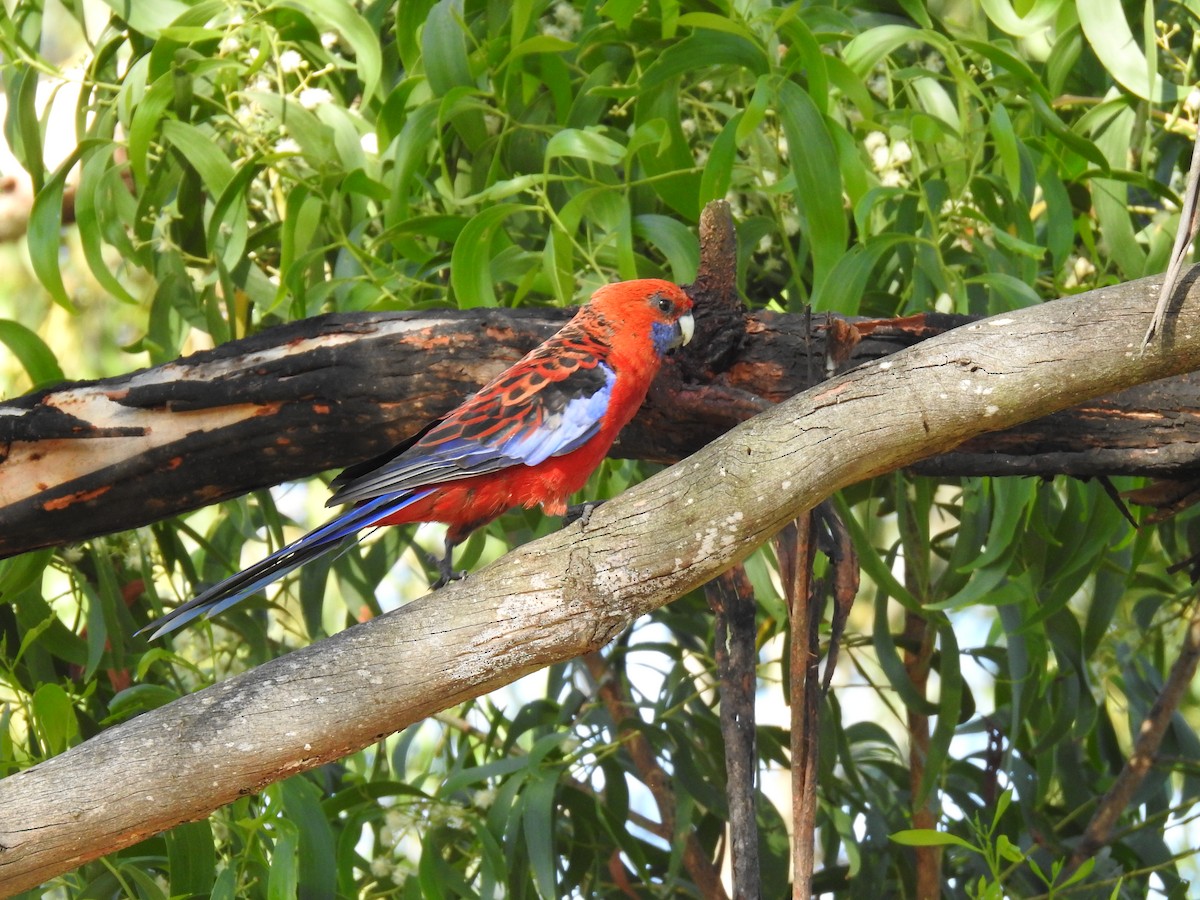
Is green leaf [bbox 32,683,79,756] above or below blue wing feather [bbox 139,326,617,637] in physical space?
below

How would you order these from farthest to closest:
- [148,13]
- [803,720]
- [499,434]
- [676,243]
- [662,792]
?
[662,792], [148,13], [676,243], [499,434], [803,720]

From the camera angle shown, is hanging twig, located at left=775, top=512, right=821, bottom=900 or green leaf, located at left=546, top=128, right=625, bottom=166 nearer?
hanging twig, located at left=775, top=512, right=821, bottom=900

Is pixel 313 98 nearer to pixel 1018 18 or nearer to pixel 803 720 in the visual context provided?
pixel 1018 18

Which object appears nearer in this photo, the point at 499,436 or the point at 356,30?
the point at 499,436

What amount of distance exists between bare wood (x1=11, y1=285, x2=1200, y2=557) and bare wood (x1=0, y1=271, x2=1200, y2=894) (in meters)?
0.34

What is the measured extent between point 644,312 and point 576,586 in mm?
A: 647

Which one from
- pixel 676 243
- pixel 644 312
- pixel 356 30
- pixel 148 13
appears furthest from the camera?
pixel 148 13

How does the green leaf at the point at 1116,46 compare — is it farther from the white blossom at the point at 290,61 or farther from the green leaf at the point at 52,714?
the green leaf at the point at 52,714

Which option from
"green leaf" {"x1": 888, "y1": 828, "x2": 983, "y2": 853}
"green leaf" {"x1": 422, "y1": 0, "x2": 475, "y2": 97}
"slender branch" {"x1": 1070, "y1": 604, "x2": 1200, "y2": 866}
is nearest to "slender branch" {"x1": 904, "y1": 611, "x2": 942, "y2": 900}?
"slender branch" {"x1": 1070, "y1": 604, "x2": 1200, "y2": 866}

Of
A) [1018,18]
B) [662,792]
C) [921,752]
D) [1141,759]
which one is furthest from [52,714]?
[1141,759]

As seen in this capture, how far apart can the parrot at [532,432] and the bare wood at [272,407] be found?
0.19 feet

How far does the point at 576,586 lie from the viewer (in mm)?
1282

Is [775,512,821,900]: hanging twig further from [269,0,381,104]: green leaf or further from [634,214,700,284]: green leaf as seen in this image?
[269,0,381,104]: green leaf

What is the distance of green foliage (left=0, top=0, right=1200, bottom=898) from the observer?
1.86m
